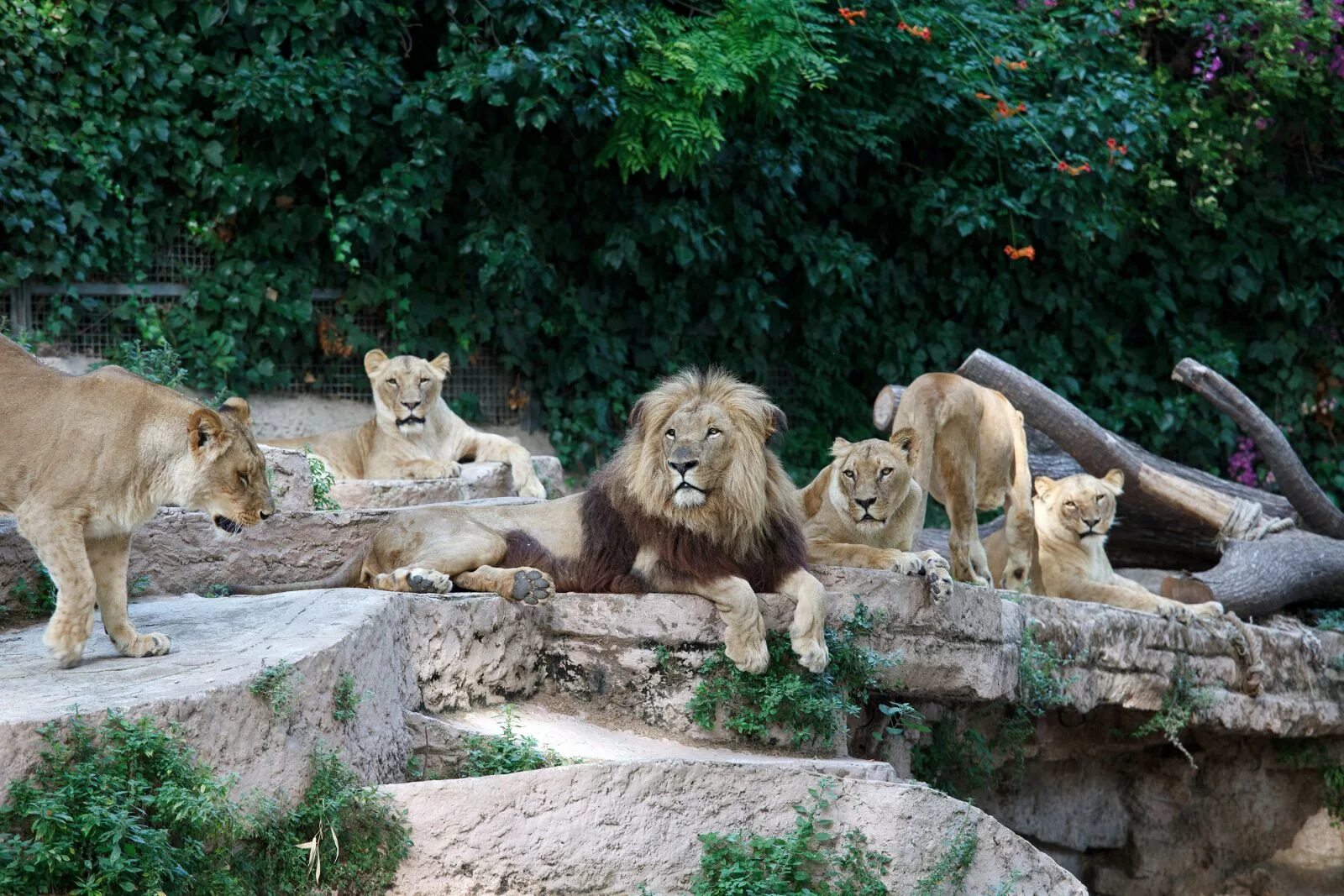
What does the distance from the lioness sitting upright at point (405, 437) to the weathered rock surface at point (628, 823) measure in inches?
196

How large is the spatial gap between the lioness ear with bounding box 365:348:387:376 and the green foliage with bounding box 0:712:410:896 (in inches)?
231

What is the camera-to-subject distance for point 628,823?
461 cm

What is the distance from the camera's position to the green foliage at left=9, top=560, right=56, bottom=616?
562 centimetres

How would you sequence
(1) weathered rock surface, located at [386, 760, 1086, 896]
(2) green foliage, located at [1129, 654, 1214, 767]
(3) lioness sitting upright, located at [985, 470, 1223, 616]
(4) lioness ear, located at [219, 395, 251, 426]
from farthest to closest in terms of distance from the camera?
(3) lioness sitting upright, located at [985, 470, 1223, 616]
(2) green foliage, located at [1129, 654, 1214, 767]
(4) lioness ear, located at [219, 395, 251, 426]
(1) weathered rock surface, located at [386, 760, 1086, 896]

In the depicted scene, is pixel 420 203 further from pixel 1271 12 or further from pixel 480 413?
pixel 1271 12

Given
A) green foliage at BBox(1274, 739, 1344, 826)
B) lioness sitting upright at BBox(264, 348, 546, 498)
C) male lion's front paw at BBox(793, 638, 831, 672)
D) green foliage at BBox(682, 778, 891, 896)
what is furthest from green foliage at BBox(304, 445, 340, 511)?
green foliage at BBox(1274, 739, 1344, 826)

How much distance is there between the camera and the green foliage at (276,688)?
14.2 ft

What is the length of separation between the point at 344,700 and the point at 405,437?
5284mm

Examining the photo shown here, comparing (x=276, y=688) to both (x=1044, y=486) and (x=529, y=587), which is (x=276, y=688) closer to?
(x=529, y=587)

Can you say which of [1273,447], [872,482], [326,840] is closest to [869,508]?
[872,482]

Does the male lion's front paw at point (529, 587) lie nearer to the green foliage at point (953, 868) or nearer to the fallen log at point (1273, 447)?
the green foliage at point (953, 868)

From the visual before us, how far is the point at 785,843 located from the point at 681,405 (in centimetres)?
191

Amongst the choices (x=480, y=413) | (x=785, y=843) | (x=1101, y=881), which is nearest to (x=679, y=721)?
(x=785, y=843)

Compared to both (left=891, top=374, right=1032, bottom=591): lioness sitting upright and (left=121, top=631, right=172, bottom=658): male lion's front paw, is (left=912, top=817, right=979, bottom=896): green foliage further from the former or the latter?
(left=891, top=374, right=1032, bottom=591): lioness sitting upright
